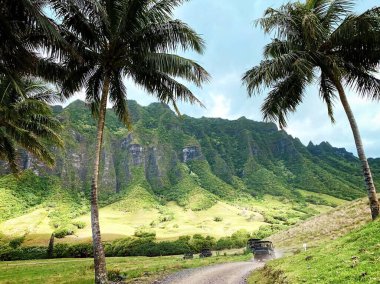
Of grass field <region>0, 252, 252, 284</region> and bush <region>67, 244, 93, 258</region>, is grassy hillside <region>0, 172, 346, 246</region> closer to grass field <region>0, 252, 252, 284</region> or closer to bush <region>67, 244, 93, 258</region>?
bush <region>67, 244, 93, 258</region>

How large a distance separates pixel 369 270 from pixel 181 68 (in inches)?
458

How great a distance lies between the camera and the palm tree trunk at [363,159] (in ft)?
52.2

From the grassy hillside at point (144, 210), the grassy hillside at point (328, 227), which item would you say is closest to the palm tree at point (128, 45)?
the grassy hillside at point (328, 227)

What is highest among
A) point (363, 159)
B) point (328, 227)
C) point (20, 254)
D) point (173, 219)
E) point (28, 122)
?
point (173, 219)

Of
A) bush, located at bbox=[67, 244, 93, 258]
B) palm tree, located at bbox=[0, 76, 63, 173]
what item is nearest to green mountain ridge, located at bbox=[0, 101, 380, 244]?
bush, located at bbox=[67, 244, 93, 258]

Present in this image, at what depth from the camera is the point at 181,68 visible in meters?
16.8

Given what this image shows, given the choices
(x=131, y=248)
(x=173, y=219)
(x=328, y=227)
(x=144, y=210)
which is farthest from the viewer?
(x=144, y=210)

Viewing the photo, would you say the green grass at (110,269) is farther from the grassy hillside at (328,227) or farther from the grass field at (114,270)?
the grassy hillside at (328,227)

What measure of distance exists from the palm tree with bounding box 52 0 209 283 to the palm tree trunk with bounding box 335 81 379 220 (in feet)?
23.1

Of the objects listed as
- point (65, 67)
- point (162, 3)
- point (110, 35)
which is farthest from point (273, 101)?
point (65, 67)

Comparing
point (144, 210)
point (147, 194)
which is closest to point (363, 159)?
point (144, 210)

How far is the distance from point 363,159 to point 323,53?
18.3 feet

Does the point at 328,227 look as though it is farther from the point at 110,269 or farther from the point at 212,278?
the point at 110,269

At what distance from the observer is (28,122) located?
26969mm
